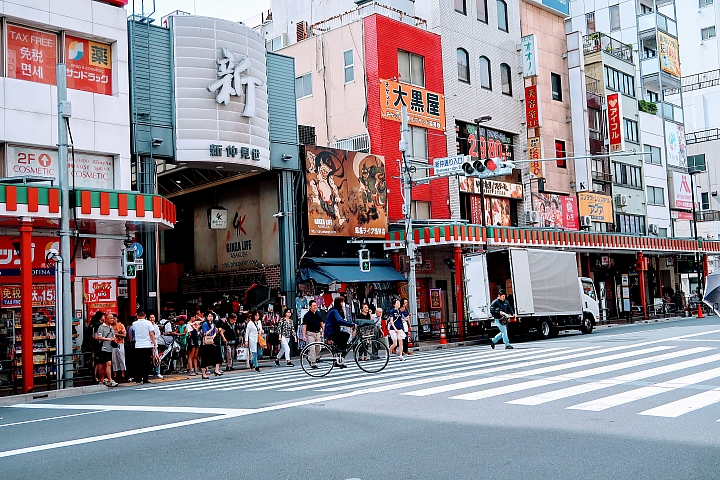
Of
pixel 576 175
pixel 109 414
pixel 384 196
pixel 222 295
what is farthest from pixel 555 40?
pixel 109 414

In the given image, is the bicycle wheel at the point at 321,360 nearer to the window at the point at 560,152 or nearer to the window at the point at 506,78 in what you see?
the window at the point at 506,78

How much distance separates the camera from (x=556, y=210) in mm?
42969

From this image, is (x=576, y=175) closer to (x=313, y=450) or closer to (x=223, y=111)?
(x=223, y=111)

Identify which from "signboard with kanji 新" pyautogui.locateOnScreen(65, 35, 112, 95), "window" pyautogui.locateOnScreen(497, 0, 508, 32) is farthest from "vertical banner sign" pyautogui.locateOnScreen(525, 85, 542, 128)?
Answer: "signboard with kanji 新" pyautogui.locateOnScreen(65, 35, 112, 95)

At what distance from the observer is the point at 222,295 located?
106 ft

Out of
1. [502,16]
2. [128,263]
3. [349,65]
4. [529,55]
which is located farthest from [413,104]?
[128,263]

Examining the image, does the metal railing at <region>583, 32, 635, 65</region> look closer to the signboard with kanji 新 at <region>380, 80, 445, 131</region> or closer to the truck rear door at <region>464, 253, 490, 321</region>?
the signboard with kanji 新 at <region>380, 80, 445, 131</region>

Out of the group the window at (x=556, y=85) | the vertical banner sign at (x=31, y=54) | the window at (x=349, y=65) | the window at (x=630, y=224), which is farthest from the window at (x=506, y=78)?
the vertical banner sign at (x=31, y=54)

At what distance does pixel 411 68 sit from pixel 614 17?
31.2 m

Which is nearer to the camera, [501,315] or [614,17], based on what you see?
[501,315]

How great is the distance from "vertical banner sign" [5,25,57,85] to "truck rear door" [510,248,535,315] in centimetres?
1710

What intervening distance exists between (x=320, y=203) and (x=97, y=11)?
35.0ft

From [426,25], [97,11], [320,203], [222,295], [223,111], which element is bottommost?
[222,295]

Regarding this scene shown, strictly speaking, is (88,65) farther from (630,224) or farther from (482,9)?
(630,224)
